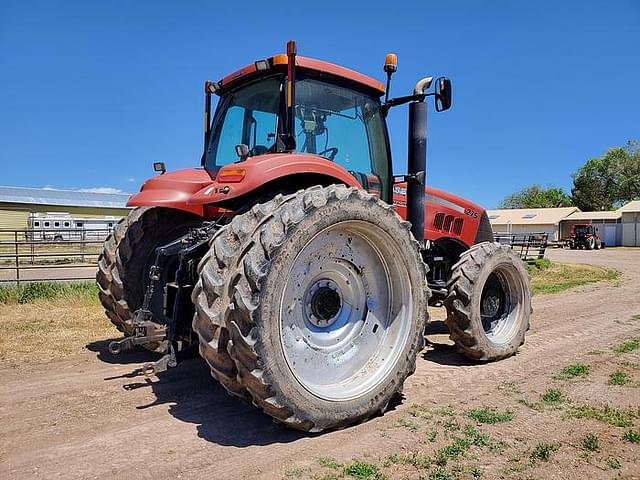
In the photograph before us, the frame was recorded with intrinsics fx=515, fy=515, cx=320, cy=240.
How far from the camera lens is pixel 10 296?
9000 mm

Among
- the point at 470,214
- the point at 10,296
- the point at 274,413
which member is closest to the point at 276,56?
the point at 274,413

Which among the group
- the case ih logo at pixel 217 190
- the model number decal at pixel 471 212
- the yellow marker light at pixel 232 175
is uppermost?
the yellow marker light at pixel 232 175

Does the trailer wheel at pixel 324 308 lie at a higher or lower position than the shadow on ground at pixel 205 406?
higher

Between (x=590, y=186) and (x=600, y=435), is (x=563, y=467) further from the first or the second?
(x=590, y=186)

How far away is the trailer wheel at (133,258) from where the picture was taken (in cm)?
498

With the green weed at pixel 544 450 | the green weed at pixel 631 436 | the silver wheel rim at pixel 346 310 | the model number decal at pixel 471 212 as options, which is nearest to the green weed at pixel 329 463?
the silver wheel rim at pixel 346 310

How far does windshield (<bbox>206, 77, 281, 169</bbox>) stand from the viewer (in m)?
4.64

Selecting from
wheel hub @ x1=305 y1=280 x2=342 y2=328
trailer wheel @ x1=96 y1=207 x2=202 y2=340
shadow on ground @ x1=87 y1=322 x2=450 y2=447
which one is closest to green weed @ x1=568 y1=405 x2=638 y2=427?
shadow on ground @ x1=87 y1=322 x2=450 y2=447

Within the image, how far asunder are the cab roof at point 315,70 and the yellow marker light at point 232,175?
108cm

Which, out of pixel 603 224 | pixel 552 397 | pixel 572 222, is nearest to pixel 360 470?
pixel 552 397

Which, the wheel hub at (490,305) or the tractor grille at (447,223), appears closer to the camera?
the wheel hub at (490,305)

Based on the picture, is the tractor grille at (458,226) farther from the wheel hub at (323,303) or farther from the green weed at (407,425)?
the green weed at (407,425)

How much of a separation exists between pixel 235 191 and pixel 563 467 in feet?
9.04

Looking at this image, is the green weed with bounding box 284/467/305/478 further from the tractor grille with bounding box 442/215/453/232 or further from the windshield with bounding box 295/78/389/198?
the tractor grille with bounding box 442/215/453/232
